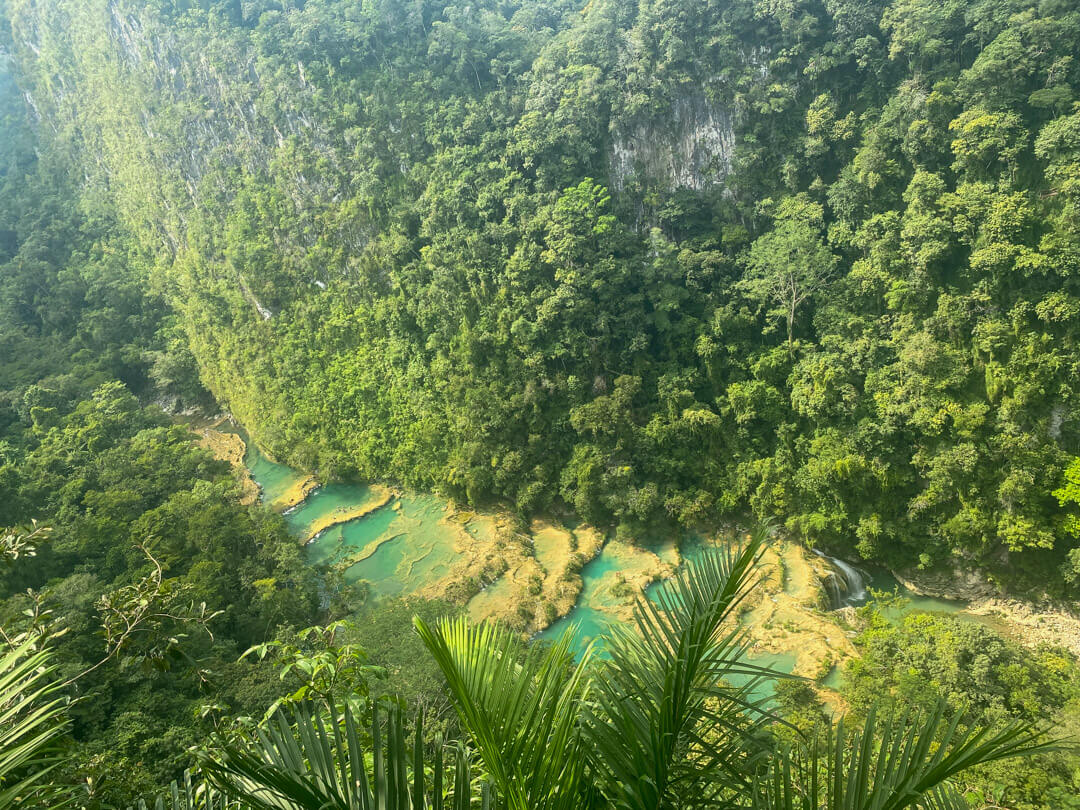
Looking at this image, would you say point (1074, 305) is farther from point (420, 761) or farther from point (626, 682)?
point (420, 761)

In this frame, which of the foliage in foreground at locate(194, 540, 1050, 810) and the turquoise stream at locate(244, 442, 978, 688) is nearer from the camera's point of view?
the foliage in foreground at locate(194, 540, 1050, 810)

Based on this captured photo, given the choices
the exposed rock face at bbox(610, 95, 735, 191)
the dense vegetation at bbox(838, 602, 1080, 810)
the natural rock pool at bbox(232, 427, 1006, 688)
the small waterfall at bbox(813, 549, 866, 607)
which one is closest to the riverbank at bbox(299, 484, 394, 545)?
the natural rock pool at bbox(232, 427, 1006, 688)

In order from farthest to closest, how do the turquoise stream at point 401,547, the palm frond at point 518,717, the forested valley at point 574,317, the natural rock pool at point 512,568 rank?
the turquoise stream at point 401,547 < the natural rock pool at point 512,568 < the forested valley at point 574,317 < the palm frond at point 518,717

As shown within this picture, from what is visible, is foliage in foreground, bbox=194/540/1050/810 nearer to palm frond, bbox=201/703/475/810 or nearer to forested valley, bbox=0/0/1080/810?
palm frond, bbox=201/703/475/810

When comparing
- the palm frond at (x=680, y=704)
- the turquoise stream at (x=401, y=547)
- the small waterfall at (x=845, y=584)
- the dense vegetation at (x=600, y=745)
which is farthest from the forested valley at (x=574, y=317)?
the palm frond at (x=680, y=704)

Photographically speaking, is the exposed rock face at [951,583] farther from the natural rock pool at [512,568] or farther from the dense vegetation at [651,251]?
the dense vegetation at [651,251]

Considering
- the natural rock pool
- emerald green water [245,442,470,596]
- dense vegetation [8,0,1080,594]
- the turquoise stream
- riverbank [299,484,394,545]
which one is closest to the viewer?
the natural rock pool
